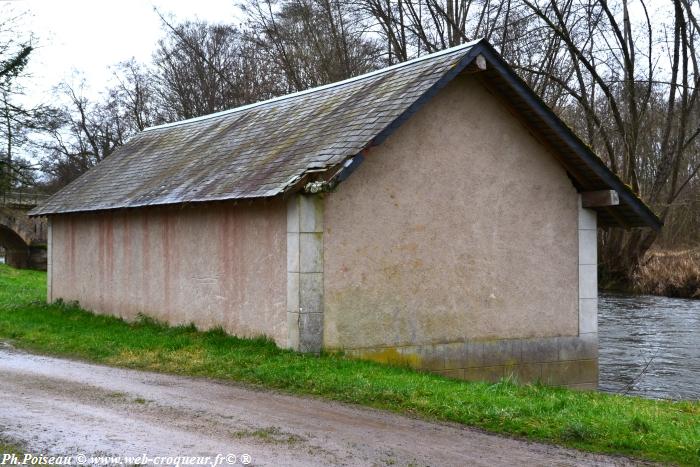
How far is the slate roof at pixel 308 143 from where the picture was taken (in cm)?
1205

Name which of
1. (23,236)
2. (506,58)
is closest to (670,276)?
(506,58)

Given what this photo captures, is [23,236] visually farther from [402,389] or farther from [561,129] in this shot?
[402,389]

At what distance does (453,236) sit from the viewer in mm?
13047

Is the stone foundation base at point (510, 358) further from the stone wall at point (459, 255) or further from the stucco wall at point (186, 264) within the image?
the stucco wall at point (186, 264)

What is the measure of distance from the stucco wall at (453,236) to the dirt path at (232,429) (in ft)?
9.58

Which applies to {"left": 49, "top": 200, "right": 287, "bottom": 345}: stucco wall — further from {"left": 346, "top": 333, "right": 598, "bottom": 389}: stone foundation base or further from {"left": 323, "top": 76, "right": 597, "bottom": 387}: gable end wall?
{"left": 346, "top": 333, "right": 598, "bottom": 389}: stone foundation base

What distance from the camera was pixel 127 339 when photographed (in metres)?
13.8

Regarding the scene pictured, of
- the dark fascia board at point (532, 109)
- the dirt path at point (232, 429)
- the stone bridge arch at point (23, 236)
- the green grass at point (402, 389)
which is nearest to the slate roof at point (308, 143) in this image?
the dark fascia board at point (532, 109)

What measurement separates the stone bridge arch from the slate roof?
80.5 ft

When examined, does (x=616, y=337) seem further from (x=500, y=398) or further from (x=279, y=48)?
(x=279, y=48)

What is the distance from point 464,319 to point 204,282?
14.3 ft

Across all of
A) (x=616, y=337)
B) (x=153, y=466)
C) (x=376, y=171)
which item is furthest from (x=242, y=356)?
(x=616, y=337)

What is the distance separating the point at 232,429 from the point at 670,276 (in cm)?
2554

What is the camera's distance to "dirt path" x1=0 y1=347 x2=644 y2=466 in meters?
6.81
